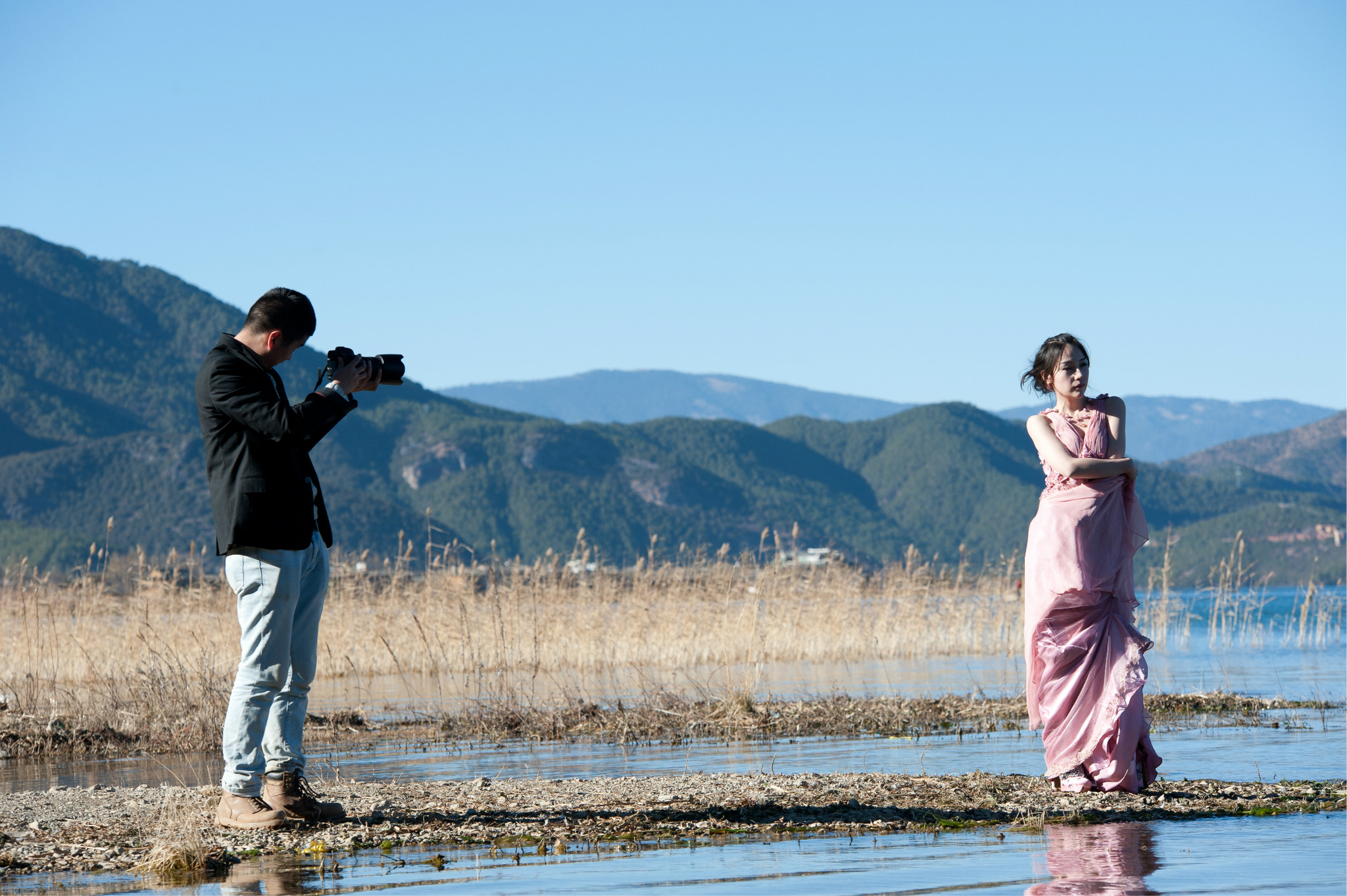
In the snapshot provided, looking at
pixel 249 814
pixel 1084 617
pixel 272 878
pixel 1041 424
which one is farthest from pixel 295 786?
pixel 1041 424

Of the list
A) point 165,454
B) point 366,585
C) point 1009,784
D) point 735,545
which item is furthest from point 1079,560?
point 735,545

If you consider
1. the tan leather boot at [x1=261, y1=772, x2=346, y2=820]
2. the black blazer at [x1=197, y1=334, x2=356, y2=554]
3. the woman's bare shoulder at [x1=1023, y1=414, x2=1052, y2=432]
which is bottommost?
the tan leather boot at [x1=261, y1=772, x2=346, y2=820]

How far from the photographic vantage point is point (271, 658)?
5.15 metres

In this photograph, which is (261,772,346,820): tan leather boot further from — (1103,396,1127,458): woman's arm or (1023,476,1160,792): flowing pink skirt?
(1103,396,1127,458): woman's arm

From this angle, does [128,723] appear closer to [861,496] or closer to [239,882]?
[239,882]

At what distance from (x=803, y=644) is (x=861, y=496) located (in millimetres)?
124861

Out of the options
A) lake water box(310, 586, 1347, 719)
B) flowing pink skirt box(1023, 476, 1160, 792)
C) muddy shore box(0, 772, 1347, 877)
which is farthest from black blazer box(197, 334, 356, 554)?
lake water box(310, 586, 1347, 719)

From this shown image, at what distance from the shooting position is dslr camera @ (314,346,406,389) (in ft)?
18.0

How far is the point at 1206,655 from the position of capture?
17.4 m

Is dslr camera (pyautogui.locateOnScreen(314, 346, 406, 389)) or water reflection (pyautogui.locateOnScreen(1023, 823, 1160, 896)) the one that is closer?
water reflection (pyautogui.locateOnScreen(1023, 823, 1160, 896))

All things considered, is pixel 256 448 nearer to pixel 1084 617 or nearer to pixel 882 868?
pixel 882 868

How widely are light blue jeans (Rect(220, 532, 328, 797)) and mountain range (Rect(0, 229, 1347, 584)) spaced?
73.4m

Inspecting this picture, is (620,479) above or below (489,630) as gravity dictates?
above

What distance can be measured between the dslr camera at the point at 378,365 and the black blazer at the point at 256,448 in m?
0.24
